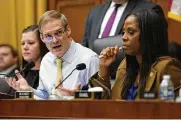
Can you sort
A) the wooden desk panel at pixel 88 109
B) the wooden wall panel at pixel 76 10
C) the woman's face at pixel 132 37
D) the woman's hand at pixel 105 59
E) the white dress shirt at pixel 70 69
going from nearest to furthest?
the wooden desk panel at pixel 88 109
the woman's face at pixel 132 37
the woman's hand at pixel 105 59
the white dress shirt at pixel 70 69
the wooden wall panel at pixel 76 10

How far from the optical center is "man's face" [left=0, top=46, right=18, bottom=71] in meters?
3.85

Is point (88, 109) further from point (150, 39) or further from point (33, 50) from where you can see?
point (33, 50)

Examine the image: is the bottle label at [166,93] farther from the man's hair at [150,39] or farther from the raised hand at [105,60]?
the raised hand at [105,60]

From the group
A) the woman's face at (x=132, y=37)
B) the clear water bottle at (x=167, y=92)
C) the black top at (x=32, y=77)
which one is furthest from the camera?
the black top at (x=32, y=77)

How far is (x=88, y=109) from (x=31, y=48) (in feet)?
4.83

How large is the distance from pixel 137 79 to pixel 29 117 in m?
0.76

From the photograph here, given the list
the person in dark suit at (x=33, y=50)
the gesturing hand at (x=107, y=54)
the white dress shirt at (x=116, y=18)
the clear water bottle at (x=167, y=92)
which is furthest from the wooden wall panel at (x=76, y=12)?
the clear water bottle at (x=167, y=92)

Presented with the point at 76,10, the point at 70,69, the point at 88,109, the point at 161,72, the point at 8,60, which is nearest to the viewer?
the point at 88,109

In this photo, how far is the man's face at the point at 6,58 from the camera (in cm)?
385

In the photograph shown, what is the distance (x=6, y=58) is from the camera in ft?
12.7

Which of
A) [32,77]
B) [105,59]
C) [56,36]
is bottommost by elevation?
[32,77]

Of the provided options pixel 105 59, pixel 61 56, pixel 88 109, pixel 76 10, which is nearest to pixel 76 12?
pixel 76 10

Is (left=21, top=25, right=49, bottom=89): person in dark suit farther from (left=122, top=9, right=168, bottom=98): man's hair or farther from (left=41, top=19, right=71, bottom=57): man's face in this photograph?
(left=122, top=9, right=168, bottom=98): man's hair

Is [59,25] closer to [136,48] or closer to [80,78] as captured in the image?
[80,78]
